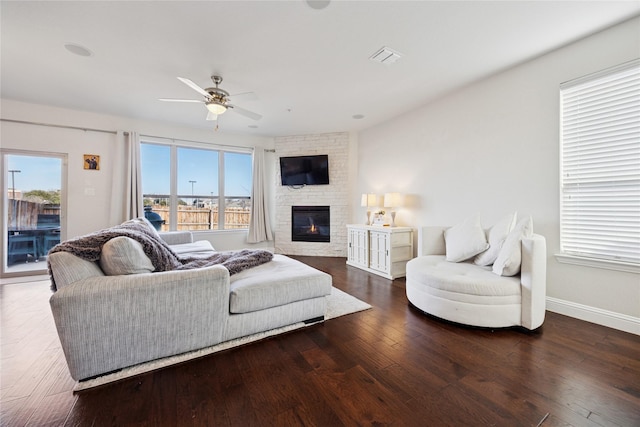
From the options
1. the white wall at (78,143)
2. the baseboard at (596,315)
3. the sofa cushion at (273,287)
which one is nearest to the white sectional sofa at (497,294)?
the baseboard at (596,315)

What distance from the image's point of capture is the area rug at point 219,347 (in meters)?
1.46

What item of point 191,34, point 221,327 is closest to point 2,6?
point 191,34

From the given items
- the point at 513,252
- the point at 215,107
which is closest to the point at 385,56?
the point at 215,107

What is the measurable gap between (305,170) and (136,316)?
409 centimetres

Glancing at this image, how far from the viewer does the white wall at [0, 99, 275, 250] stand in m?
3.61

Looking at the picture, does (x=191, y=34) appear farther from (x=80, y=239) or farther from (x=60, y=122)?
(x=60, y=122)

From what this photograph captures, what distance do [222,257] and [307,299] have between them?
1.08 metres

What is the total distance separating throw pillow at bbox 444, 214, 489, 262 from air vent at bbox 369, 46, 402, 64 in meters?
1.91

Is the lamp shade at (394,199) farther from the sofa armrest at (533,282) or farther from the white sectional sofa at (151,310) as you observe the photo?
the white sectional sofa at (151,310)

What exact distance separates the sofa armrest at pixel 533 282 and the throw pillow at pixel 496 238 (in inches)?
14.1

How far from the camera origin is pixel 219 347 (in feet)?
5.92

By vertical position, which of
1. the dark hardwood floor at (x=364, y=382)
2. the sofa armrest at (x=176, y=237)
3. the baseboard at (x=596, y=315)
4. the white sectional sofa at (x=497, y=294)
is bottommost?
the dark hardwood floor at (x=364, y=382)

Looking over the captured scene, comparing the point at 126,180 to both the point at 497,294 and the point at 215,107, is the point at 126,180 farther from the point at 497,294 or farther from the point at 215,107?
the point at 497,294

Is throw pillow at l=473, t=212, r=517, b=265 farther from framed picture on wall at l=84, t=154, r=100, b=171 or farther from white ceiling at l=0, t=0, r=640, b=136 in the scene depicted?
framed picture on wall at l=84, t=154, r=100, b=171
